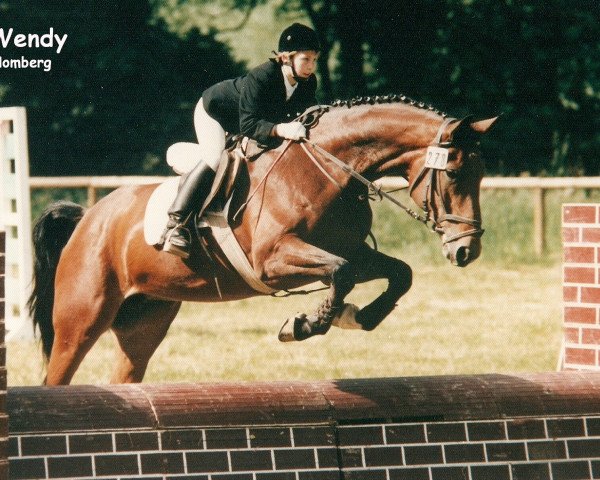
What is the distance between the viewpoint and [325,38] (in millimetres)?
20688

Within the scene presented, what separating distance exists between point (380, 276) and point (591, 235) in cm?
98

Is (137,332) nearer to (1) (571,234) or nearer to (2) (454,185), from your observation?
(2) (454,185)

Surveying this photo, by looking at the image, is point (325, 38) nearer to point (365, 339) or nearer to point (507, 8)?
point (507, 8)

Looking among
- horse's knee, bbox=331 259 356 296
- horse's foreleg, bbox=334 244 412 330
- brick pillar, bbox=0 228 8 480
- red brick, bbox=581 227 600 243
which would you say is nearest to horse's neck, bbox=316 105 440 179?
horse's foreleg, bbox=334 244 412 330

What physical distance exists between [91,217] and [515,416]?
309cm

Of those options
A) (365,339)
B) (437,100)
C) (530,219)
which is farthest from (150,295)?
(437,100)

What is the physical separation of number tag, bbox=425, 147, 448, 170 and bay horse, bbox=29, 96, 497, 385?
23 mm

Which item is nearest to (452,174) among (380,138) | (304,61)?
(380,138)

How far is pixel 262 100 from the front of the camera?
5.34 m

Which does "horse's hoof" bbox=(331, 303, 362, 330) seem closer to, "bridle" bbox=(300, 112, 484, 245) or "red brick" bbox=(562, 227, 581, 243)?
"bridle" bbox=(300, 112, 484, 245)

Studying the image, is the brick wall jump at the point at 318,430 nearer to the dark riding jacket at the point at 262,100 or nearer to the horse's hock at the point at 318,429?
the horse's hock at the point at 318,429

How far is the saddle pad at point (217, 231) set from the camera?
5492 millimetres

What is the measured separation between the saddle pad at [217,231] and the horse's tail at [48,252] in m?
0.82

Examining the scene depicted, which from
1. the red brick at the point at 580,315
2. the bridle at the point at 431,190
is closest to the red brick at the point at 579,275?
the red brick at the point at 580,315
